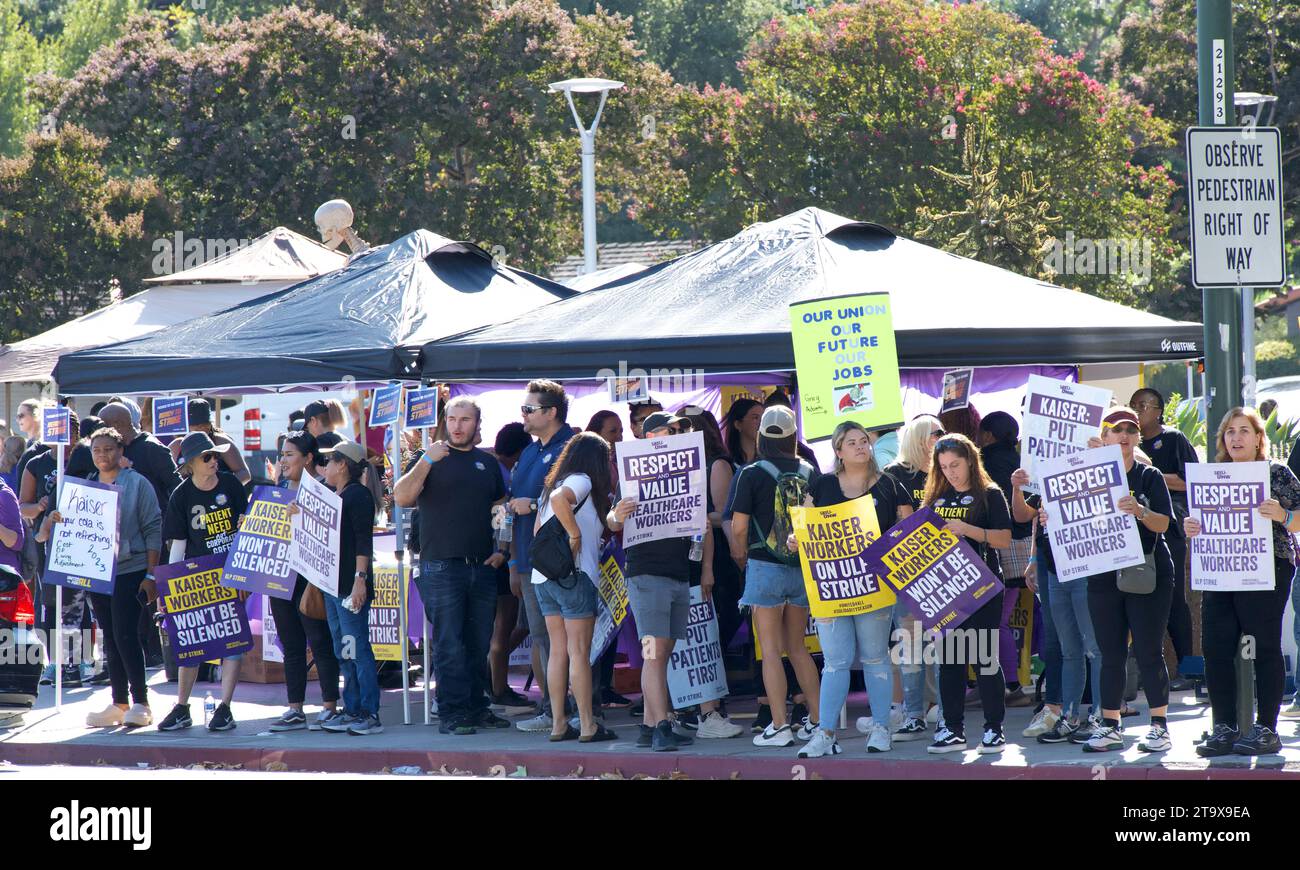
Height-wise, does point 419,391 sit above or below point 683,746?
above

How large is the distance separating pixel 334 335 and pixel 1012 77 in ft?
65.5

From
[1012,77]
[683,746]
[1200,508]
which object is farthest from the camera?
[1012,77]

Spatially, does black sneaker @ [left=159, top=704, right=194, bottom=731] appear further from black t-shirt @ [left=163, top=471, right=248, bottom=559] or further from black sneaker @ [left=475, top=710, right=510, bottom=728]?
black sneaker @ [left=475, top=710, right=510, bottom=728]

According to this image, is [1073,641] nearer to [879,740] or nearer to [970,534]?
[970,534]

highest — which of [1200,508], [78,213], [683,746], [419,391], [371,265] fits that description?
[78,213]

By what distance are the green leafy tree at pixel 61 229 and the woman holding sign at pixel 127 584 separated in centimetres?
2006

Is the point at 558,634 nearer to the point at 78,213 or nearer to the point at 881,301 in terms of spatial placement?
the point at 881,301

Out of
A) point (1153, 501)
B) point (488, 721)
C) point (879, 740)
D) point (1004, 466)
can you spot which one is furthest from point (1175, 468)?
point (488, 721)

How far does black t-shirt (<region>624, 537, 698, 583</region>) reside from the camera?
375 inches

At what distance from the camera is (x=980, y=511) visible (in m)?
9.18

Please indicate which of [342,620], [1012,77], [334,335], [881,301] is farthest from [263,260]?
[1012,77]

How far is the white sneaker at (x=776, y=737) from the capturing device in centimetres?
951

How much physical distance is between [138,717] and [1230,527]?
7.24m

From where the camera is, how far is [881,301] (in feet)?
32.4
